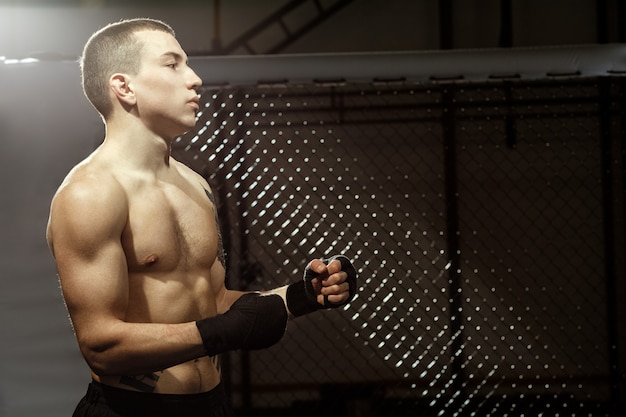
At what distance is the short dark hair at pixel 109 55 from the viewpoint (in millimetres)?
1230

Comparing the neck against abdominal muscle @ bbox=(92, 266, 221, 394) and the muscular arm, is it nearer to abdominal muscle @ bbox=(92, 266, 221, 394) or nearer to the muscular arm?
the muscular arm

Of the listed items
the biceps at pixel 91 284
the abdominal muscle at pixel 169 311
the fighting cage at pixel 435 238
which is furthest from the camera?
the fighting cage at pixel 435 238

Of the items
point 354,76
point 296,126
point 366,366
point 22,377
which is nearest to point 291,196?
point 296,126

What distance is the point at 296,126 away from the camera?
3.44 m

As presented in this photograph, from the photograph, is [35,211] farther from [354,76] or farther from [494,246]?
[494,246]

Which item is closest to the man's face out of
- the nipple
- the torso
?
the torso

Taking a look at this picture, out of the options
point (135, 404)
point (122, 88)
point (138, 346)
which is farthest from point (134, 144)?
point (135, 404)

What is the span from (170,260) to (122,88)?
327mm

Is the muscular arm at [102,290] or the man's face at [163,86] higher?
the man's face at [163,86]

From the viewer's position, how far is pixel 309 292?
1295 millimetres

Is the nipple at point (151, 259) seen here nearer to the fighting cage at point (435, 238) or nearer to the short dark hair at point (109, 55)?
the short dark hair at point (109, 55)

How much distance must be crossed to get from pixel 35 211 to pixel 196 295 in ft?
2.32

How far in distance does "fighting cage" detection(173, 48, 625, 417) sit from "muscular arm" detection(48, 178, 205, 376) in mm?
2156

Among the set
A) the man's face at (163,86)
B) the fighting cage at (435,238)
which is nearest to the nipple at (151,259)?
the man's face at (163,86)
